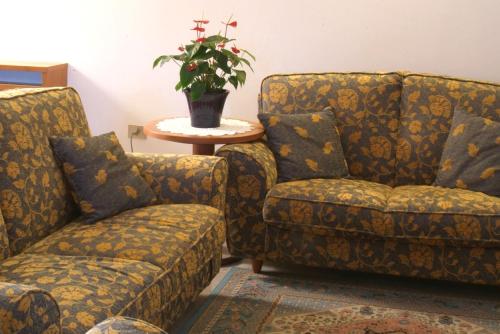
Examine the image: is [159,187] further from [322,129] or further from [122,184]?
[322,129]

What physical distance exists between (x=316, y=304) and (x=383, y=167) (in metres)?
0.83

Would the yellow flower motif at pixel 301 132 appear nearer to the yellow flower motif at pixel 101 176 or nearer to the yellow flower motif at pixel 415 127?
the yellow flower motif at pixel 415 127

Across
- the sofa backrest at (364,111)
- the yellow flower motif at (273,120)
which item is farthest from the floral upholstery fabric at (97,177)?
the sofa backrest at (364,111)

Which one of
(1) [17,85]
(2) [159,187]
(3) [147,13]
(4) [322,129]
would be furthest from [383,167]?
(1) [17,85]

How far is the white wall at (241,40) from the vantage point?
366 cm

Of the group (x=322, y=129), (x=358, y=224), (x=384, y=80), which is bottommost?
(x=358, y=224)

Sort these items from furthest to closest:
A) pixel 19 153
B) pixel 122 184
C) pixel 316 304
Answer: pixel 316 304 < pixel 122 184 < pixel 19 153

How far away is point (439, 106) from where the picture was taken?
3.38m

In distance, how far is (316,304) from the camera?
2912 millimetres

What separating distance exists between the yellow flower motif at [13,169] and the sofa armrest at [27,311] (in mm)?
784

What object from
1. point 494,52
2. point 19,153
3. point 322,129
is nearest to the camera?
point 19,153

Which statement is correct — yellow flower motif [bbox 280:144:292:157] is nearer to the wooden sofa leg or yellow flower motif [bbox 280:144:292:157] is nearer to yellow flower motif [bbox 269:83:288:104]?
yellow flower motif [bbox 269:83:288:104]

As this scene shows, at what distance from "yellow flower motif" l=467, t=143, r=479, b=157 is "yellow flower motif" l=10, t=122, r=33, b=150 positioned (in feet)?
5.96

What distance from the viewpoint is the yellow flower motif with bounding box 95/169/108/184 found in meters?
2.62
